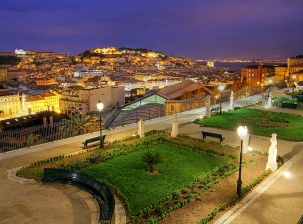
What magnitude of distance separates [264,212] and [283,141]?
8.03 meters

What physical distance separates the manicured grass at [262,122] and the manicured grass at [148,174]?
5606 mm

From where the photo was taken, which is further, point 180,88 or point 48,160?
point 180,88

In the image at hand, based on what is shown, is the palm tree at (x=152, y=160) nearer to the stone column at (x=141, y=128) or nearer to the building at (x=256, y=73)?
the stone column at (x=141, y=128)

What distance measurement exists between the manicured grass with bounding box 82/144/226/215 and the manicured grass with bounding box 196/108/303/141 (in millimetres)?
5606

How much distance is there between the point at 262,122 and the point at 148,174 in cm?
1132

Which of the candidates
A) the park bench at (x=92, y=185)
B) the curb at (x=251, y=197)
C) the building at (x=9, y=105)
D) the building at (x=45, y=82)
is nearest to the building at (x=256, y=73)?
the building at (x=9, y=105)

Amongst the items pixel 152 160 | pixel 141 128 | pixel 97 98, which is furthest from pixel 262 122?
pixel 97 98

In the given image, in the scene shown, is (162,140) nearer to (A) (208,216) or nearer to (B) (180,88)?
(A) (208,216)

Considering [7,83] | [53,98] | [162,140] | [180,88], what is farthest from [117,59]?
[162,140]

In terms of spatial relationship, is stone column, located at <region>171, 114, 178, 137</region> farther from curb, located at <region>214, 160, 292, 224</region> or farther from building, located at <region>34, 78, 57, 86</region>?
building, located at <region>34, 78, 57, 86</region>

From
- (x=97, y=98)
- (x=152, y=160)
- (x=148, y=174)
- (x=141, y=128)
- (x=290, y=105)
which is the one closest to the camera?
(x=148, y=174)

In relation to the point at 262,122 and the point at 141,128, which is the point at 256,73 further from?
the point at 141,128

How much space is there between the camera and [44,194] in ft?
29.6

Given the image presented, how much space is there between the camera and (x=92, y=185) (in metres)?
8.98
